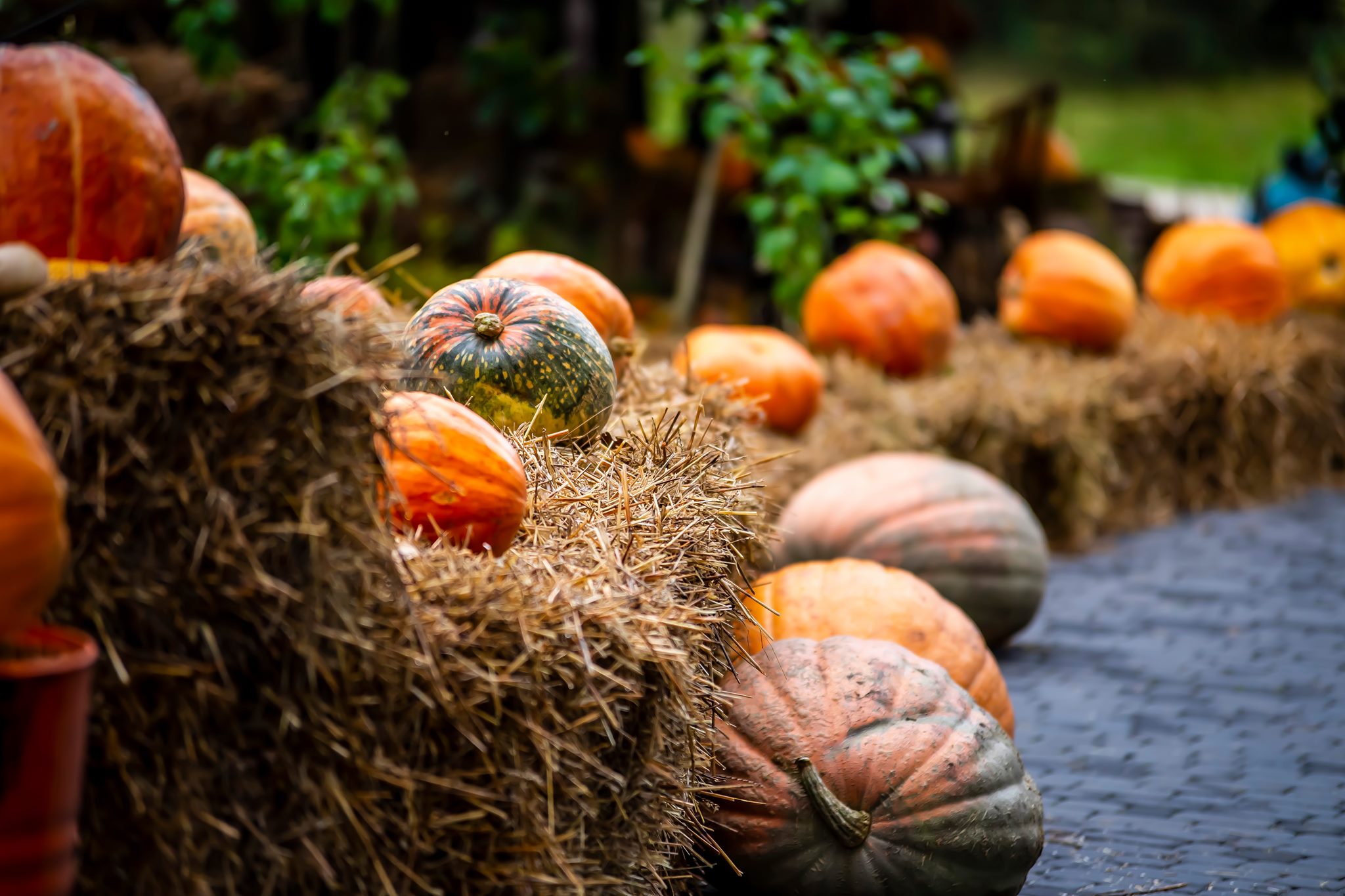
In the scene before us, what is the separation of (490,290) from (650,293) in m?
5.51

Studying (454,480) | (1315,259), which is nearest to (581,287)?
(454,480)

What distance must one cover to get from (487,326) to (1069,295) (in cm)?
448

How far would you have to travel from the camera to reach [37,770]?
137cm

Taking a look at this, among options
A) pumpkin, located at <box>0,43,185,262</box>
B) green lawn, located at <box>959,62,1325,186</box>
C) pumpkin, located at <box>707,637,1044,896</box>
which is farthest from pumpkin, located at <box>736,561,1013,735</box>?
green lawn, located at <box>959,62,1325,186</box>

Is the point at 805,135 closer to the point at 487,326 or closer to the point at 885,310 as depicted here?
the point at 885,310

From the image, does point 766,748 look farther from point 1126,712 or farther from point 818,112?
point 818,112

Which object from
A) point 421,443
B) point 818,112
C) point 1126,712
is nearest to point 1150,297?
point 818,112

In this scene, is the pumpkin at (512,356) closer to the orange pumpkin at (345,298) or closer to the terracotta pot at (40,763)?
the orange pumpkin at (345,298)

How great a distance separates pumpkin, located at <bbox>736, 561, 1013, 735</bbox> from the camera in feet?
10.3

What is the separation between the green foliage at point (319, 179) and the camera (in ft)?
15.9

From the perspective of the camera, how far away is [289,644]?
65.6 inches

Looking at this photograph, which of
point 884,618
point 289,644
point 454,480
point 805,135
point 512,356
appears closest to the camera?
point 289,644

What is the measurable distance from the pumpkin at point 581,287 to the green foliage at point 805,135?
2.60 m

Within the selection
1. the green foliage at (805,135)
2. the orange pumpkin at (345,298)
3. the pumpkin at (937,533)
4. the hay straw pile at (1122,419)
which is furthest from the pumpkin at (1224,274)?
the orange pumpkin at (345,298)
